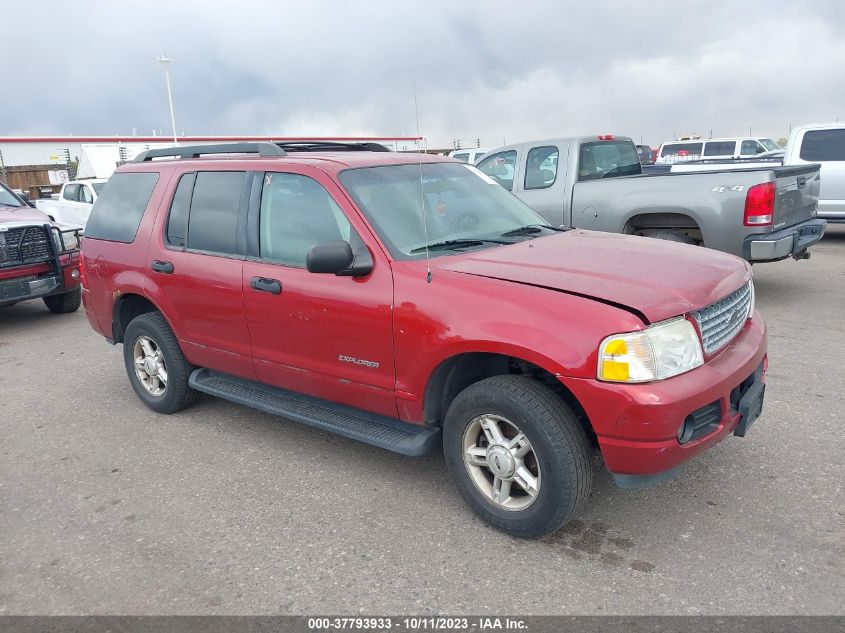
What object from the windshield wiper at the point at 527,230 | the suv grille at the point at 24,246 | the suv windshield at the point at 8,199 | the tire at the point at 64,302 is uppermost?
the suv windshield at the point at 8,199

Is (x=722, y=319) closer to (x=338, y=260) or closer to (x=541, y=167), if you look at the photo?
(x=338, y=260)

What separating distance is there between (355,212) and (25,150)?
→ 41.7 meters

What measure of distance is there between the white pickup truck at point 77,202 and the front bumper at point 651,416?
1393 centimetres

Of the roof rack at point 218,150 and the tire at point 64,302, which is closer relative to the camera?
the roof rack at point 218,150

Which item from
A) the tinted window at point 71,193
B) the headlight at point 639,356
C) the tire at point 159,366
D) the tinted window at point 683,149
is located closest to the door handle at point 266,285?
the tire at point 159,366

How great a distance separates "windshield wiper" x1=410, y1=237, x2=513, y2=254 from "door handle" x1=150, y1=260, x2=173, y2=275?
1.93 m

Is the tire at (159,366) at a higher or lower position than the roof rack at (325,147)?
lower

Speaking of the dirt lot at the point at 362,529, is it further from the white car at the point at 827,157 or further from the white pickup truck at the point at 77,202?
the white pickup truck at the point at 77,202

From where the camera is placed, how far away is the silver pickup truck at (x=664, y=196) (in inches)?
275

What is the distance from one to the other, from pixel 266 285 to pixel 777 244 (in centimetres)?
539

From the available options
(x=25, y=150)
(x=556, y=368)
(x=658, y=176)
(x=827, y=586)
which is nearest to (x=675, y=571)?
(x=827, y=586)

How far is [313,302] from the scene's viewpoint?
3793mm

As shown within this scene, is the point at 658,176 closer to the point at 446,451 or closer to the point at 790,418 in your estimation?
the point at 790,418

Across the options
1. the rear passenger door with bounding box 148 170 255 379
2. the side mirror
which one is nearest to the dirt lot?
the rear passenger door with bounding box 148 170 255 379
